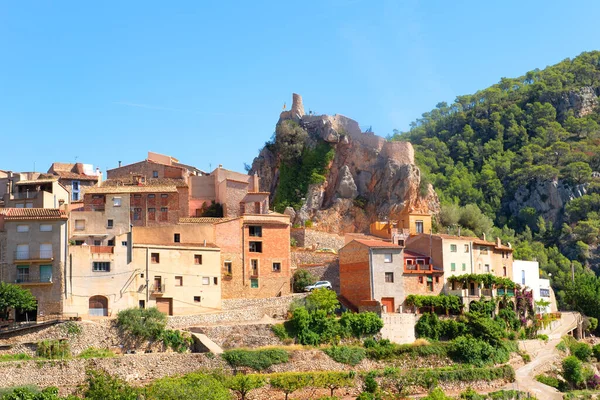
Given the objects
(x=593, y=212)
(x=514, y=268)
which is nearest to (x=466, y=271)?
(x=514, y=268)

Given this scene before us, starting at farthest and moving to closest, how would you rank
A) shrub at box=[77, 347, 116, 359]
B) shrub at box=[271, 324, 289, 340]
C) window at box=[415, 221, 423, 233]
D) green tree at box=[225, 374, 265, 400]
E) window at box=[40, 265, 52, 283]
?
1. window at box=[415, 221, 423, 233]
2. shrub at box=[271, 324, 289, 340]
3. window at box=[40, 265, 52, 283]
4. shrub at box=[77, 347, 116, 359]
5. green tree at box=[225, 374, 265, 400]

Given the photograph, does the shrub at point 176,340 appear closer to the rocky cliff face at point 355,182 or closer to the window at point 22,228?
the window at point 22,228

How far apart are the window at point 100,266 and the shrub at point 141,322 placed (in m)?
3.30

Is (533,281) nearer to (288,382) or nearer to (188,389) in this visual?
(288,382)

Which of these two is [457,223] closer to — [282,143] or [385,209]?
[385,209]

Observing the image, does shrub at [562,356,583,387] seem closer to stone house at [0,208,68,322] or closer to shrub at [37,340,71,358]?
shrub at [37,340,71,358]

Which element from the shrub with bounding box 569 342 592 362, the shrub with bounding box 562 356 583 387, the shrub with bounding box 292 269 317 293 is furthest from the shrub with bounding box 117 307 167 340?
the shrub with bounding box 569 342 592 362

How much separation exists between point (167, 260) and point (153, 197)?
8.30 metres

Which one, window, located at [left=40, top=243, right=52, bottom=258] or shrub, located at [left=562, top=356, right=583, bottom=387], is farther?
shrub, located at [left=562, top=356, right=583, bottom=387]

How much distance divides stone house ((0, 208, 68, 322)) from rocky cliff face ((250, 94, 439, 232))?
28.4 m

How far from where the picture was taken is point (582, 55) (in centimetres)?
14825

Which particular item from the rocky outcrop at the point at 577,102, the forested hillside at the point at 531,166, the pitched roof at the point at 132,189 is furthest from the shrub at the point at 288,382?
the rocky outcrop at the point at 577,102

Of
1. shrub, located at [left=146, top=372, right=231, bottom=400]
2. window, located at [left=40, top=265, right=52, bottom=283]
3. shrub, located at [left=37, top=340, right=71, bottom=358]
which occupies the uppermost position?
window, located at [left=40, top=265, right=52, bottom=283]

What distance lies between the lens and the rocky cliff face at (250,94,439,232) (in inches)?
3120
